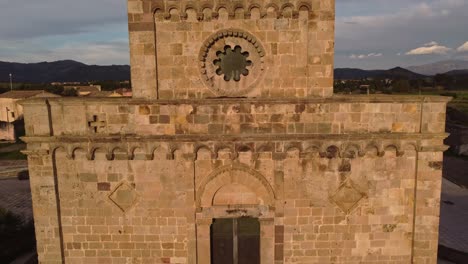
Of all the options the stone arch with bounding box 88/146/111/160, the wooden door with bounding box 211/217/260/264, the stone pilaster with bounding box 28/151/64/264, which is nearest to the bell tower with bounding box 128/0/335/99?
the stone arch with bounding box 88/146/111/160

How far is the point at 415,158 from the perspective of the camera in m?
8.89

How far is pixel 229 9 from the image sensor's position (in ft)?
28.5

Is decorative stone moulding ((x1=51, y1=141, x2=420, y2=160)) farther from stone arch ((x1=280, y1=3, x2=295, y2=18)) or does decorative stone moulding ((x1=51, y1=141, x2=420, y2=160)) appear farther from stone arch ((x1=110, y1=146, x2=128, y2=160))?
stone arch ((x1=280, y1=3, x2=295, y2=18))

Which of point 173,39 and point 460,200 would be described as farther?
point 460,200

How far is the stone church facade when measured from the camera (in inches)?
342

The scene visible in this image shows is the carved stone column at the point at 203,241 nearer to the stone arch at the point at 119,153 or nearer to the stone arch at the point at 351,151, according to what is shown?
the stone arch at the point at 119,153

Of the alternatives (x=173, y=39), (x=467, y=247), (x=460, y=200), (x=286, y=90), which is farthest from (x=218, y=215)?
(x=460, y=200)

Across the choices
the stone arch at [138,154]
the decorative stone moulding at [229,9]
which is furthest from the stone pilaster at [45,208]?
the decorative stone moulding at [229,9]

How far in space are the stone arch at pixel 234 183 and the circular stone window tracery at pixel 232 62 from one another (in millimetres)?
2065

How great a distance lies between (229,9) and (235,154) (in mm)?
3745

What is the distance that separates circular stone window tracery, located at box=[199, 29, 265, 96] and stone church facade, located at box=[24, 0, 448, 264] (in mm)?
27

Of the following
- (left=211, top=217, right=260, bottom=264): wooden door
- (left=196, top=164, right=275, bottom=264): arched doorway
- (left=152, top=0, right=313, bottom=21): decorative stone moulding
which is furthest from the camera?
(left=211, top=217, right=260, bottom=264): wooden door

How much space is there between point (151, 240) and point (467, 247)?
1485cm

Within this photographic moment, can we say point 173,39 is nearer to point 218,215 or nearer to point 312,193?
point 218,215
